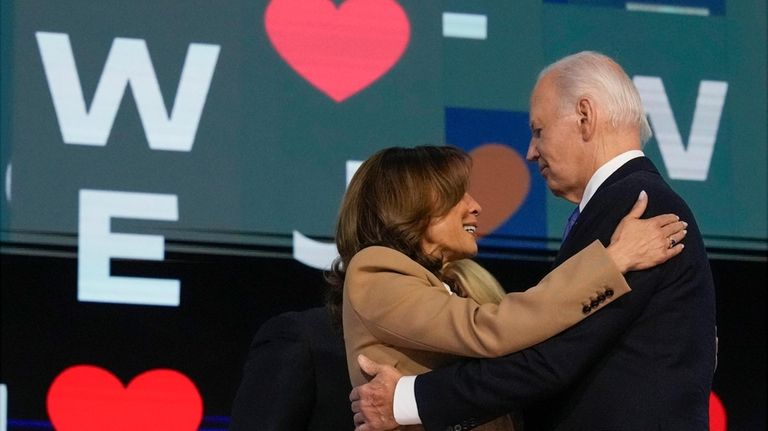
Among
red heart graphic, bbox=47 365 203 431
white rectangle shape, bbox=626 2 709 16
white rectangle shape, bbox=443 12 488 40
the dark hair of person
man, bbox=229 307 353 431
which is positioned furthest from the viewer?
white rectangle shape, bbox=626 2 709 16

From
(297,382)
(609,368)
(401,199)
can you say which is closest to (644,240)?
(609,368)

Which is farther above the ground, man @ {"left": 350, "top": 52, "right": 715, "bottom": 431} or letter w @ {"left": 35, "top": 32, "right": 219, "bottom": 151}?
letter w @ {"left": 35, "top": 32, "right": 219, "bottom": 151}

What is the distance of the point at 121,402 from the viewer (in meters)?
3.52

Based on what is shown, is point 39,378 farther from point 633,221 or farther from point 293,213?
point 633,221

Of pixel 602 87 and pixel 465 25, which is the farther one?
pixel 465 25

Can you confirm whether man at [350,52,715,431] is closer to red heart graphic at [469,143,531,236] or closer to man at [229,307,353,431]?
man at [229,307,353,431]

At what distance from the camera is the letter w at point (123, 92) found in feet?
11.9

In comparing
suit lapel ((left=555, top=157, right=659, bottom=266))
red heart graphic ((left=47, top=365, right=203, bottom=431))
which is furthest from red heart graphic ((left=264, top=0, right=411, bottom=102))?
suit lapel ((left=555, top=157, right=659, bottom=266))

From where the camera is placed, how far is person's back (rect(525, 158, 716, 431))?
7.58 ft

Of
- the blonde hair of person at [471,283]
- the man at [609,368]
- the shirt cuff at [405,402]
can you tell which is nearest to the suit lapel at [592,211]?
the man at [609,368]

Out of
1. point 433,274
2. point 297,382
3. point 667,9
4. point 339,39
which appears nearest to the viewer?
point 433,274

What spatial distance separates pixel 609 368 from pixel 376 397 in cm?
40

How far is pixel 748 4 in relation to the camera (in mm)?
4172

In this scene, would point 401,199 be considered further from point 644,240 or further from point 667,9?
point 667,9
